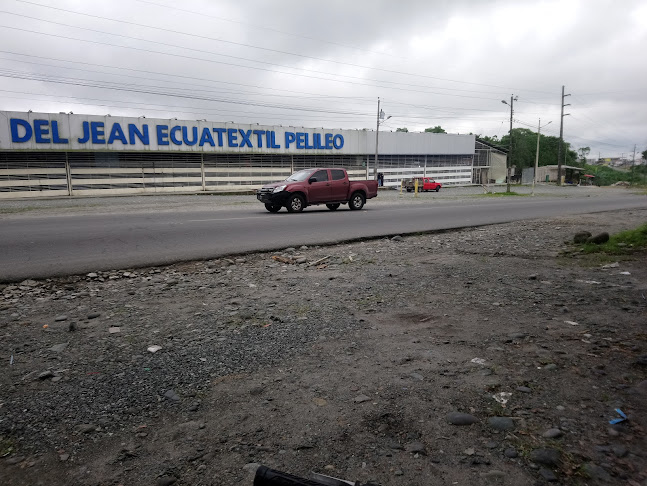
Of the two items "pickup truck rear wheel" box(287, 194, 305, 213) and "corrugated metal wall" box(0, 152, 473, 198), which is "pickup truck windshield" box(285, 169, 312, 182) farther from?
"corrugated metal wall" box(0, 152, 473, 198)

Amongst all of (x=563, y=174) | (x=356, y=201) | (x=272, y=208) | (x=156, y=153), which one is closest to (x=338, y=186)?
(x=356, y=201)

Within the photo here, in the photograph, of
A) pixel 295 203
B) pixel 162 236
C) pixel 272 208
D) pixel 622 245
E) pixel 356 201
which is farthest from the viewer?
pixel 356 201

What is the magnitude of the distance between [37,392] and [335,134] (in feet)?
130

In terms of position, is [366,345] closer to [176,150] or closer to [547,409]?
[547,409]

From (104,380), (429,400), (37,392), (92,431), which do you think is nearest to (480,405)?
(429,400)

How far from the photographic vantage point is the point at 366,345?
12.1 feet

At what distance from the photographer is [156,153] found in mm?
32062

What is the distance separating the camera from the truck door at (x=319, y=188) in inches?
647

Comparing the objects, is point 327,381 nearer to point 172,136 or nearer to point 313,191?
point 313,191

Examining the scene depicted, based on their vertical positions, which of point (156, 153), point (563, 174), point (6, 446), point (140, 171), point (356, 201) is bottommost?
point (6, 446)

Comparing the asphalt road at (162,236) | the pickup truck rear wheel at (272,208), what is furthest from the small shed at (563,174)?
the pickup truck rear wheel at (272,208)

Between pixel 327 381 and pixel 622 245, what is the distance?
7.30 m

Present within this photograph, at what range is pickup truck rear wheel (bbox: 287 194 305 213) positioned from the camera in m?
15.9

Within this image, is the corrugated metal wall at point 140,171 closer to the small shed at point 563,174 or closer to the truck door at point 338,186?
the truck door at point 338,186
